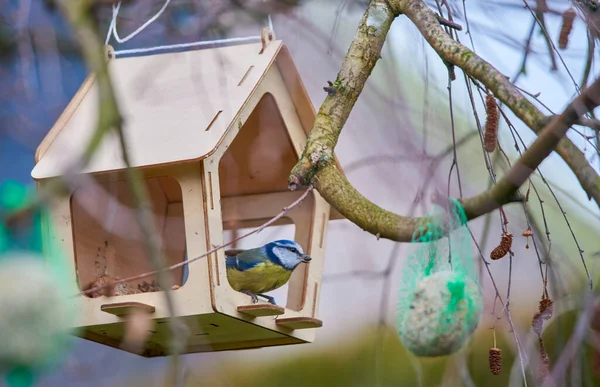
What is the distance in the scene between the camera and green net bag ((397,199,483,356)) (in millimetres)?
1521

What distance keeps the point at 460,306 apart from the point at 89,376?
0.84 m

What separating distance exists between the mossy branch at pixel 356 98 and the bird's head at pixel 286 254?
0.51 m

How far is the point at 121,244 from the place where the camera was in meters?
2.48

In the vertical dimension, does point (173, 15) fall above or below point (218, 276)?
above

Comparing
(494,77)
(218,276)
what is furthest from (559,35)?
(218,276)

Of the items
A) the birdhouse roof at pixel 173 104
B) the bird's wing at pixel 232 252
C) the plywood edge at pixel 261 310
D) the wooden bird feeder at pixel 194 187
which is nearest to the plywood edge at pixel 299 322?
the wooden bird feeder at pixel 194 187

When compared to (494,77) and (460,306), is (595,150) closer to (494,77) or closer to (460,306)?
(494,77)

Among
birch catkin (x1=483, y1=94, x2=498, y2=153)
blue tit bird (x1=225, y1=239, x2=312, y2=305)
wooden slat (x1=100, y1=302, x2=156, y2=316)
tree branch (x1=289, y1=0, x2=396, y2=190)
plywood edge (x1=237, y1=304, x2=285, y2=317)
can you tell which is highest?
tree branch (x1=289, y1=0, x2=396, y2=190)

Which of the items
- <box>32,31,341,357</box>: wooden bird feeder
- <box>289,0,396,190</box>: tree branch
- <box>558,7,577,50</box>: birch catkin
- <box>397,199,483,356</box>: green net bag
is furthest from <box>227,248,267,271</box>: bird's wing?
<box>558,7,577,50</box>: birch catkin

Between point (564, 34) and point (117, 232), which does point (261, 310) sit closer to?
point (117, 232)

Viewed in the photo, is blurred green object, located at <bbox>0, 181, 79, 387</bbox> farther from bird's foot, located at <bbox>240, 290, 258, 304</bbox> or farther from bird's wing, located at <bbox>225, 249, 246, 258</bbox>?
bird's wing, located at <bbox>225, 249, 246, 258</bbox>

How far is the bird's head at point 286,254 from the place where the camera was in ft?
7.63

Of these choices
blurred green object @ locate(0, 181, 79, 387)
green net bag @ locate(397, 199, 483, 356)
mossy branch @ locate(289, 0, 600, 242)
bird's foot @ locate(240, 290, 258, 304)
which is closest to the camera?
blurred green object @ locate(0, 181, 79, 387)

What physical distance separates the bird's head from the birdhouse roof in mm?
406
